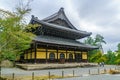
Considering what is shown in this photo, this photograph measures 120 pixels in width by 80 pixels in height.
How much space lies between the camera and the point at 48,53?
127 ft

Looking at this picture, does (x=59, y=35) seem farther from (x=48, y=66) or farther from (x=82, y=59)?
(x=48, y=66)

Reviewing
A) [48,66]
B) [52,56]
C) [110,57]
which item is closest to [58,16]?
[52,56]

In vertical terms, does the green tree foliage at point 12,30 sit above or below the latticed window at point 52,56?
above

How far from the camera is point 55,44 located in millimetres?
38000

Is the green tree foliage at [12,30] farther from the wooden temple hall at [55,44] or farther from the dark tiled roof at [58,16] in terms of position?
the dark tiled roof at [58,16]

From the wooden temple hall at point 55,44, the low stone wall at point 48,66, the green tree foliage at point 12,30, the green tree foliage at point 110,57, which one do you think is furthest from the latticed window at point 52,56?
the green tree foliage at point 110,57

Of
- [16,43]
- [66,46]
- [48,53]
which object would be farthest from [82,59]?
[16,43]

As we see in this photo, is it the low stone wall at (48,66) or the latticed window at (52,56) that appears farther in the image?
the latticed window at (52,56)

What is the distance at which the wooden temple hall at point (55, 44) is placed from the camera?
37281 mm

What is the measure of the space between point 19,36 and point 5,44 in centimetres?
169

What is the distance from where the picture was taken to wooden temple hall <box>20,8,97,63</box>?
37281mm

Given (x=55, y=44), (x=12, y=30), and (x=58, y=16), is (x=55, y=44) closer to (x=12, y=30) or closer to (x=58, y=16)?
(x=58, y=16)

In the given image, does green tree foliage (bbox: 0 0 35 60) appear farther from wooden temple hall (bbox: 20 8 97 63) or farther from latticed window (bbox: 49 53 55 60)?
latticed window (bbox: 49 53 55 60)

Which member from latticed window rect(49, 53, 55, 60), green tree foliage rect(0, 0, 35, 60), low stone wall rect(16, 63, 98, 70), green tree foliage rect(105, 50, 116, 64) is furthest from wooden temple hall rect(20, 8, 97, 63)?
green tree foliage rect(105, 50, 116, 64)
